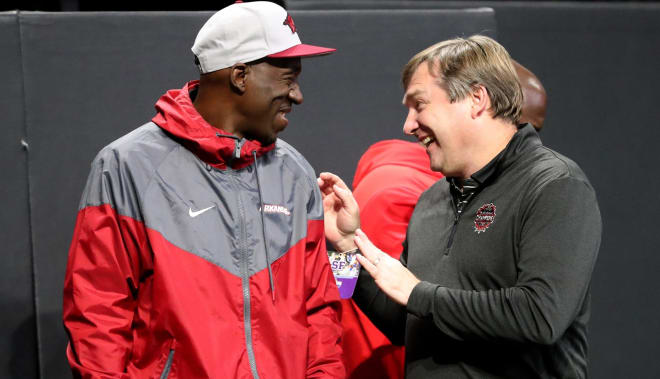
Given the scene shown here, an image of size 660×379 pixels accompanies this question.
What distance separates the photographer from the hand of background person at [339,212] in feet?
6.40

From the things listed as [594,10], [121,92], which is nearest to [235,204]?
[121,92]

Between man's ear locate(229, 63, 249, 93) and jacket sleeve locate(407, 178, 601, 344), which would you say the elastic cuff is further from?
man's ear locate(229, 63, 249, 93)

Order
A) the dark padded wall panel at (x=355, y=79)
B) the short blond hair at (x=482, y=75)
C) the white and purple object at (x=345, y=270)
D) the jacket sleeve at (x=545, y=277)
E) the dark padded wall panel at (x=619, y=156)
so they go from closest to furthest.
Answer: the jacket sleeve at (x=545, y=277), the short blond hair at (x=482, y=75), the white and purple object at (x=345, y=270), the dark padded wall panel at (x=355, y=79), the dark padded wall panel at (x=619, y=156)

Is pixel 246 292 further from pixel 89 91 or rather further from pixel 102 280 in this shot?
pixel 89 91

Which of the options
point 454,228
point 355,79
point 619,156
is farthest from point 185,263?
point 619,156

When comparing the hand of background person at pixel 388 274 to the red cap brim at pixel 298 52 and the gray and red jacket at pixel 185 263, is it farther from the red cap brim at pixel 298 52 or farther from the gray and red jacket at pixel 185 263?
the red cap brim at pixel 298 52

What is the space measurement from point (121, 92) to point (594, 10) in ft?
6.55

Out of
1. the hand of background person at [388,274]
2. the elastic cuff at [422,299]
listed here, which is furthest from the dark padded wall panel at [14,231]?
the elastic cuff at [422,299]

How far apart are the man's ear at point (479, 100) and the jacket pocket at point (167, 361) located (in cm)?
84

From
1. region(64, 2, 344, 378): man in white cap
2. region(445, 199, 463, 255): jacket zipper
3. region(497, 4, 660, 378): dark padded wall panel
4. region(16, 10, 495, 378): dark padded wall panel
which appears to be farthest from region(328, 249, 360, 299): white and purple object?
region(497, 4, 660, 378): dark padded wall panel

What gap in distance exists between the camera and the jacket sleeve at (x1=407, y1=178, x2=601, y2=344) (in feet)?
4.85

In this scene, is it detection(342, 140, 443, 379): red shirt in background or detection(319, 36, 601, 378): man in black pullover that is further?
detection(342, 140, 443, 379): red shirt in background

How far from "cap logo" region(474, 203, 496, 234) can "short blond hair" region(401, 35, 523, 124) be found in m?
0.22

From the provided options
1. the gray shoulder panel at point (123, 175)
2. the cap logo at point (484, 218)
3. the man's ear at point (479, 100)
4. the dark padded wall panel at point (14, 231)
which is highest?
the man's ear at point (479, 100)
